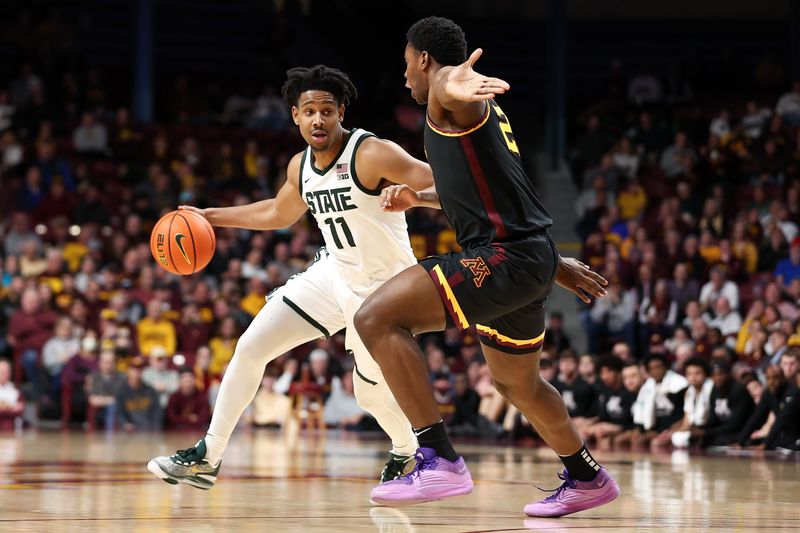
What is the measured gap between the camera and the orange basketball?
244 inches

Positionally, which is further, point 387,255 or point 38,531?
point 387,255

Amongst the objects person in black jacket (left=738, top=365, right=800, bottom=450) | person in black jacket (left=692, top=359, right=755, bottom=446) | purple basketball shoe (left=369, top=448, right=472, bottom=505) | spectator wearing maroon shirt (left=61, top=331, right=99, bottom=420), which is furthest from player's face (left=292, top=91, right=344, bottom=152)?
spectator wearing maroon shirt (left=61, top=331, right=99, bottom=420)

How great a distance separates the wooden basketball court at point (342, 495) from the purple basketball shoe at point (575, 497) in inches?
2.1

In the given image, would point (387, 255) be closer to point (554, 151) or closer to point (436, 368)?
point (436, 368)

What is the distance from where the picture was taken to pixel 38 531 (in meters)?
4.39

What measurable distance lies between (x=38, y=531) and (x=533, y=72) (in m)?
20.9

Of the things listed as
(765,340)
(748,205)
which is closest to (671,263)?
(748,205)

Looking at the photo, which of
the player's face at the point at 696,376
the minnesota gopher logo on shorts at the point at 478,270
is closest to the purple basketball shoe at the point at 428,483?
the minnesota gopher logo on shorts at the point at 478,270

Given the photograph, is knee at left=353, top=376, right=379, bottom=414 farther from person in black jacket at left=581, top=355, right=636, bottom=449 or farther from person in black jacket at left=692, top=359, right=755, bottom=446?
person in black jacket at left=581, top=355, right=636, bottom=449

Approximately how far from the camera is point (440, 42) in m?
5.05

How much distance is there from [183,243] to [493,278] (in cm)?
191

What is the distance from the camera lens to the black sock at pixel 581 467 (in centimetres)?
537

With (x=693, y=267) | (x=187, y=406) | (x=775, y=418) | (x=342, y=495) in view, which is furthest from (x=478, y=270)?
(x=693, y=267)

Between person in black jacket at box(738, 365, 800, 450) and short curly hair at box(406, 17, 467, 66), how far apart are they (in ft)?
21.3
